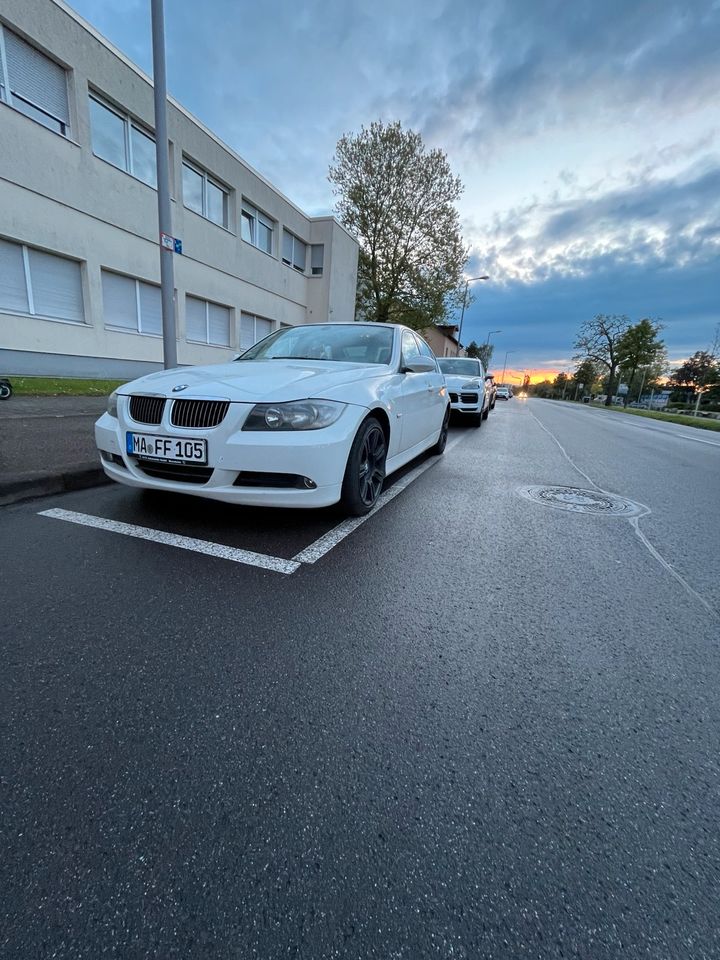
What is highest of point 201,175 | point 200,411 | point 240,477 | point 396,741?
point 201,175

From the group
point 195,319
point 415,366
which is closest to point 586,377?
point 195,319

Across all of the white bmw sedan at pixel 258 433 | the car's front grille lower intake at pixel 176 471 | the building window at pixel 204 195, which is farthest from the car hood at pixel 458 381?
the building window at pixel 204 195

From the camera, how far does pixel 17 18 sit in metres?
8.75

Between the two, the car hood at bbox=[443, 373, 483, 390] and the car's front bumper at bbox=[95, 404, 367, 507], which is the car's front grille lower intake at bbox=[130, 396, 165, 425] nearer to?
the car's front bumper at bbox=[95, 404, 367, 507]

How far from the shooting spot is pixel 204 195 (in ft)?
47.9

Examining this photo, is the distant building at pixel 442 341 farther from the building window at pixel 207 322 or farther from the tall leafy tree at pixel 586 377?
the building window at pixel 207 322

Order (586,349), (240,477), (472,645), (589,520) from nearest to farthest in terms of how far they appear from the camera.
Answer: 1. (472,645)
2. (240,477)
3. (589,520)
4. (586,349)

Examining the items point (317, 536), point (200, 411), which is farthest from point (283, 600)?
point (200, 411)

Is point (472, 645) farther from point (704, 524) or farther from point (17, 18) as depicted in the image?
point (17, 18)

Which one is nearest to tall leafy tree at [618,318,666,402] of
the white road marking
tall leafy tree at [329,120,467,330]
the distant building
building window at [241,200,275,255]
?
the distant building

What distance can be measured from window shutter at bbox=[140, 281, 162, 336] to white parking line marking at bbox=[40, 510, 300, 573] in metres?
11.2

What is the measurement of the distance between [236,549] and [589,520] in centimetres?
304

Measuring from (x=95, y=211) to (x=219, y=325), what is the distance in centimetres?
558

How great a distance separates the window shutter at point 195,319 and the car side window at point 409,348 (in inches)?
462
